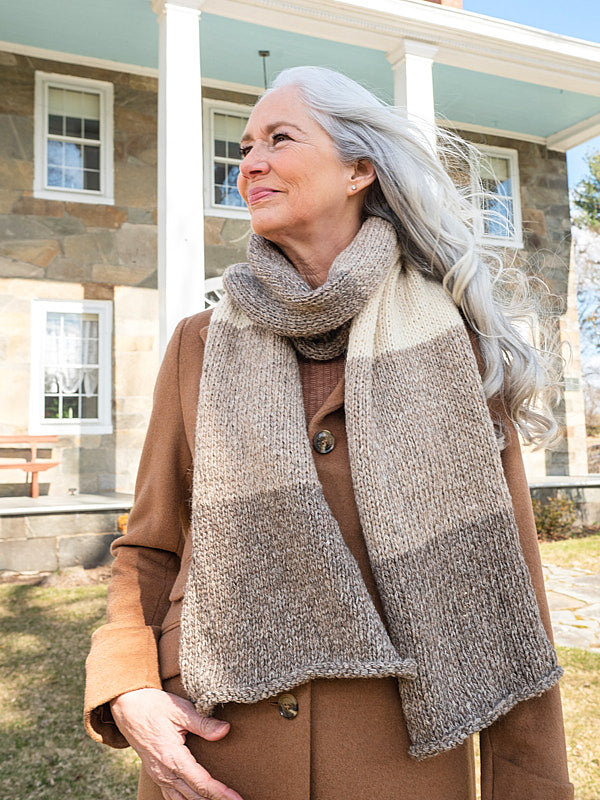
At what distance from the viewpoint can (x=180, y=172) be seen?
4785mm

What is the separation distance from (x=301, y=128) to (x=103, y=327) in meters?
6.41

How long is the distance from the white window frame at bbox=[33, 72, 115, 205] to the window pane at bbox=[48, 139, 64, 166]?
0.39 feet

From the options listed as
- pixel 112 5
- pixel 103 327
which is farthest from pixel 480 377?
pixel 103 327

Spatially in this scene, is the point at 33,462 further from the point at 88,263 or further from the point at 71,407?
the point at 88,263

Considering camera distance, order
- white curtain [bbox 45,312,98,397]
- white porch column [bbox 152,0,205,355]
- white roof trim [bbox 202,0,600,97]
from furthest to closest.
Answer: white curtain [bbox 45,312,98,397] → white roof trim [bbox 202,0,600,97] → white porch column [bbox 152,0,205,355]

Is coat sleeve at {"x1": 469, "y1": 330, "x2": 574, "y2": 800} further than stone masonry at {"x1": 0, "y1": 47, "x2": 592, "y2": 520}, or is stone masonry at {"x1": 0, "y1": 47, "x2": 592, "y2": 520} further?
stone masonry at {"x1": 0, "y1": 47, "x2": 592, "y2": 520}

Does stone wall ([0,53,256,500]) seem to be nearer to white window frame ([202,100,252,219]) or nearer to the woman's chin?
white window frame ([202,100,252,219])

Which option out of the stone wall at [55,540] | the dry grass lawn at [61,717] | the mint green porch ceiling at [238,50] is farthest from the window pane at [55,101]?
the dry grass lawn at [61,717]

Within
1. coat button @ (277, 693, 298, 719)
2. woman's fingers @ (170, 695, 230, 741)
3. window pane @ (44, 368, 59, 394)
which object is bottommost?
woman's fingers @ (170, 695, 230, 741)

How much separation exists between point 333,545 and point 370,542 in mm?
67

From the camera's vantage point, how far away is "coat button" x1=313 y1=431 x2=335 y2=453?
1231mm

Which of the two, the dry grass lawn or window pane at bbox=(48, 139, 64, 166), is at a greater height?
window pane at bbox=(48, 139, 64, 166)

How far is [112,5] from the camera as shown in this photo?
19.3ft

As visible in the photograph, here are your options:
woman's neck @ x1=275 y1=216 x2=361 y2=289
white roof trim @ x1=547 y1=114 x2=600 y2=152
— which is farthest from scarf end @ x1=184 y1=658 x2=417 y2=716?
white roof trim @ x1=547 y1=114 x2=600 y2=152
